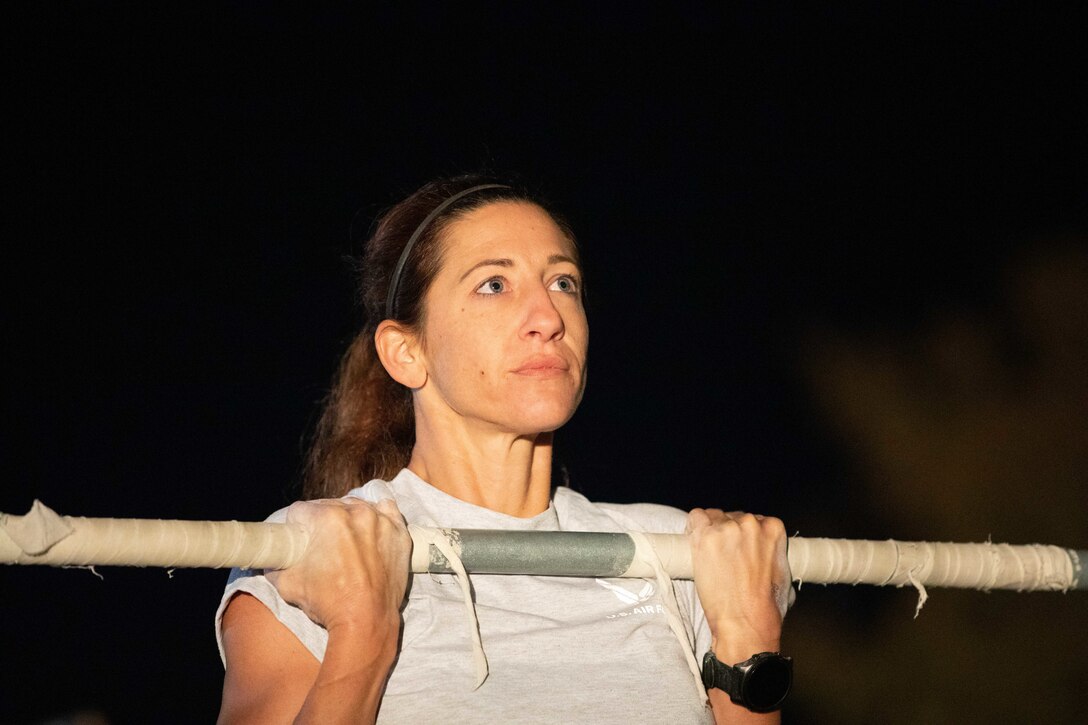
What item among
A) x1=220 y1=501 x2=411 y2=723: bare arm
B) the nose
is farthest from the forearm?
the nose

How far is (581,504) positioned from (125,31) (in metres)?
1.50

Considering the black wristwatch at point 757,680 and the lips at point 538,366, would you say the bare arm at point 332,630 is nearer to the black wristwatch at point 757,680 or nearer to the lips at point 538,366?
the lips at point 538,366

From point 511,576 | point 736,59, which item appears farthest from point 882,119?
point 511,576

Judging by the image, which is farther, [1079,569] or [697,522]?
[1079,569]

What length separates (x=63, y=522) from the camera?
1.06 metres

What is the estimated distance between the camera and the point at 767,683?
1.31m

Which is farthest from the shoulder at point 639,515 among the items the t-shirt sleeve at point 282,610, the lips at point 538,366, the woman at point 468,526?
the t-shirt sleeve at point 282,610

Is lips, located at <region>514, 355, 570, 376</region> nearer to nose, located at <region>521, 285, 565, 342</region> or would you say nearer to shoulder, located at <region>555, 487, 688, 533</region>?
nose, located at <region>521, 285, 565, 342</region>

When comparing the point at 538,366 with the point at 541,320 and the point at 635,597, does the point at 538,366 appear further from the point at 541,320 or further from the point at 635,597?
the point at 635,597

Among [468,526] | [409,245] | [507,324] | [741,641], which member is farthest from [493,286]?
[741,641]

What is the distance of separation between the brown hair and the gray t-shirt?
217 millimetres

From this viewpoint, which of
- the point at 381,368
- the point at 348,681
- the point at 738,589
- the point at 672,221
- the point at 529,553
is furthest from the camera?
the point at 672,221

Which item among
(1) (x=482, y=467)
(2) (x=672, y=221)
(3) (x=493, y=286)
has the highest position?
(2) (x=672, y=221)

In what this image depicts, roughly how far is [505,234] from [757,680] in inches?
A: 26.5
